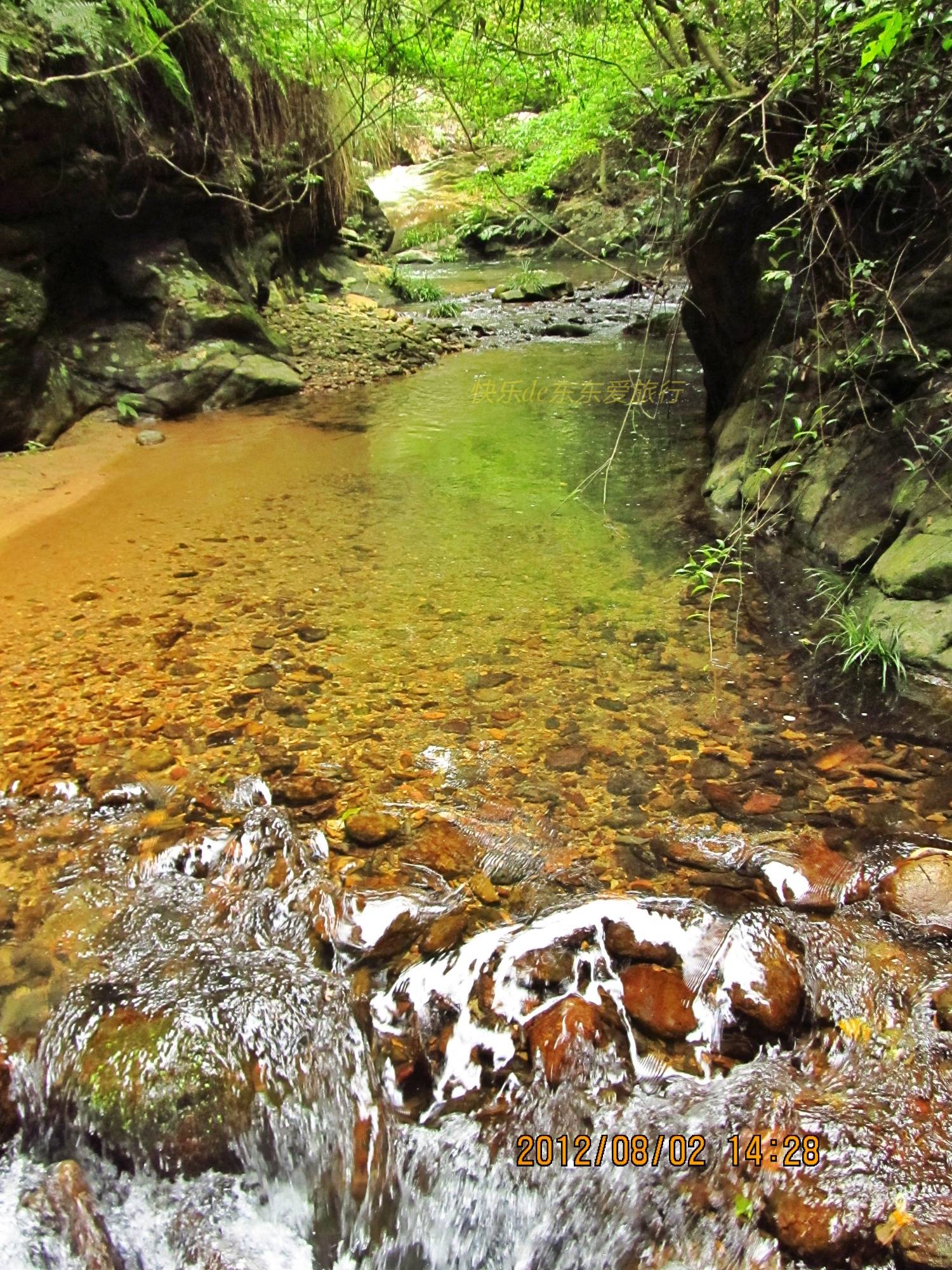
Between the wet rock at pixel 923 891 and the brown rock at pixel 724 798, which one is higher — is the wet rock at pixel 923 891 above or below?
below

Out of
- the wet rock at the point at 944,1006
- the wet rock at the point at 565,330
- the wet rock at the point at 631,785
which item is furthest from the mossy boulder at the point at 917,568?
the wet rock at the point at 565,330

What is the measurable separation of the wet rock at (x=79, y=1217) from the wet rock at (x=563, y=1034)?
3.48ft

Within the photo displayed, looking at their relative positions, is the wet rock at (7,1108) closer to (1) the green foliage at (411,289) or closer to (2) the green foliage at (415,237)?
(1) the green foliage at (411,289)

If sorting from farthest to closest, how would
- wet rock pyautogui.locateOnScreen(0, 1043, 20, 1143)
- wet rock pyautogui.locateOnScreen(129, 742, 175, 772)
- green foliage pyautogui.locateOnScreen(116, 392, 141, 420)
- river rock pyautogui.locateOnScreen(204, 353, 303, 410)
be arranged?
river rock pyautogui.locateOnScreen(204, 353, 303, 410)
green foliage pyautogui.locateOnScreen(116, 392, 141, 420)
wet rock pyautogui.locateOnScreen(129, 742, 175, 772)
wet rock pyautogui.locateOnScreen(0, 1043, 20, 1143)

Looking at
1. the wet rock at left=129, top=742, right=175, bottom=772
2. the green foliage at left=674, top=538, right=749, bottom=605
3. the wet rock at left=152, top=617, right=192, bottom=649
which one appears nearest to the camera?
the wet rock at left=129, top=742, right=175, bottom=772

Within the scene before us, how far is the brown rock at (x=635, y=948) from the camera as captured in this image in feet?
6.98

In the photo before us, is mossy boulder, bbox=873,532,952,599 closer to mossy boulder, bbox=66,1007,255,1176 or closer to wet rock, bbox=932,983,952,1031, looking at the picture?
wet rock, bbox=932,983,952,1031

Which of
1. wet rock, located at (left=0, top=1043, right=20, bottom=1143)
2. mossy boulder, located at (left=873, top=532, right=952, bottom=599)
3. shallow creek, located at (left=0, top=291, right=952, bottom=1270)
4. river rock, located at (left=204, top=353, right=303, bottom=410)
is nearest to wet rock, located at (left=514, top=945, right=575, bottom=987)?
shallow creek, located at (left=0, top=291, right=952, bottom=1270)

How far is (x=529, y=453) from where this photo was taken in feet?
21.1

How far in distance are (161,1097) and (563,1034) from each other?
1.03 meters

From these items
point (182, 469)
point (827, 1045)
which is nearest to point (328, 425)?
point (182, 469)

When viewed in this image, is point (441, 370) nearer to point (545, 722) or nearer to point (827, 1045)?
point (545, 722)

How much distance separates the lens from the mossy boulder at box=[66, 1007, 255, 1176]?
183 cm

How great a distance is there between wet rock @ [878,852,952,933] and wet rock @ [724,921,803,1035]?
0.36 m
